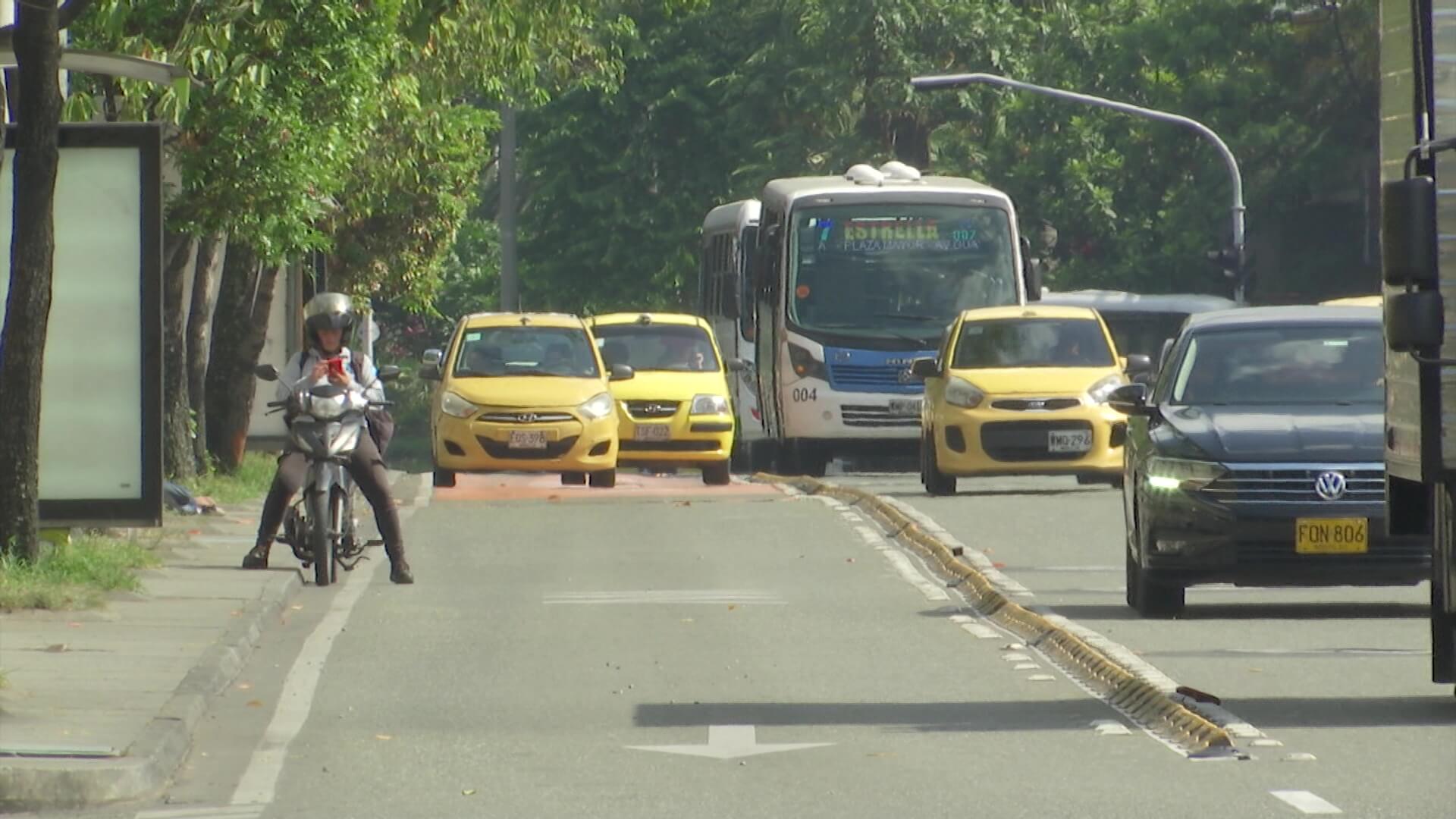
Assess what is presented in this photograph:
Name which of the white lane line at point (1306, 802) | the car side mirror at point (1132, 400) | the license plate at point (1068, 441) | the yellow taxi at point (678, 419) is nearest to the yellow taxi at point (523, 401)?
the yellow taxi at point (678, 419)

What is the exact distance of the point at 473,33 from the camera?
27.2 metres

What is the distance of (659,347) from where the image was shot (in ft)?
106

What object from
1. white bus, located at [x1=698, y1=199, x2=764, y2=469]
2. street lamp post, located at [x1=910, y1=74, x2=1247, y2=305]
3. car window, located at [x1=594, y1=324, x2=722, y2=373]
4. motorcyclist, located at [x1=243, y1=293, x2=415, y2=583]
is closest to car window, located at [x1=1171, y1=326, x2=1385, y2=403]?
motorcyclist, located at [x1=243, y1=293, x2=415, y2=583]

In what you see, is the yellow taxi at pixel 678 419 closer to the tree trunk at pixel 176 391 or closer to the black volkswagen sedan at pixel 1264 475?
the tree trunk at pixel 176 391

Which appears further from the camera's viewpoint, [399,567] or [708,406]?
[708,406]

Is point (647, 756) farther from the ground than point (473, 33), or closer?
closer

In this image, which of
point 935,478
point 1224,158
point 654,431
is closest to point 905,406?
point 654,431

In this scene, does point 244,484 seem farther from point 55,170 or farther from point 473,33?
point 55,170

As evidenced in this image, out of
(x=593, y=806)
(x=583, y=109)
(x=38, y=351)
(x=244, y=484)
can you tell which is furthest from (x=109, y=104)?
(x=583, y=109)

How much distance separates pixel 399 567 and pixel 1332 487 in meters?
6.33

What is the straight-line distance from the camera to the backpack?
1906 cm

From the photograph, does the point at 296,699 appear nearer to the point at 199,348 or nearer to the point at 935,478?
the point at 935,478

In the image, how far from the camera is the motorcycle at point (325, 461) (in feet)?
60.1

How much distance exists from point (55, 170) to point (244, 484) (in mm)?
13703
